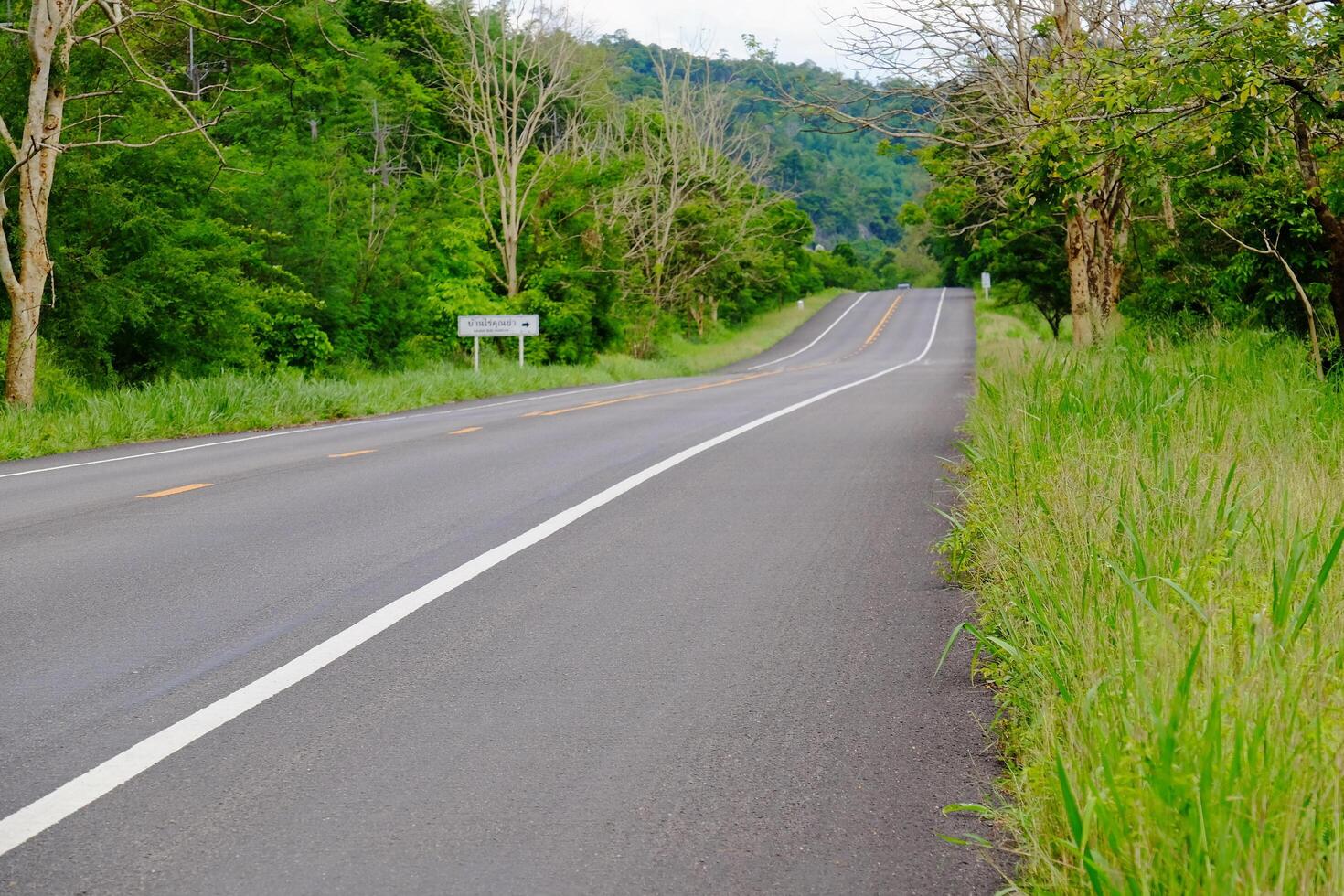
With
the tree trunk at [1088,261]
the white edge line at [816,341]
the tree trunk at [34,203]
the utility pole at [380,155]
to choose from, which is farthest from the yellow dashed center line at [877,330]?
the tree trunk at [34,203]

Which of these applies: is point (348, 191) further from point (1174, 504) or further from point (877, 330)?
point (877, 330)

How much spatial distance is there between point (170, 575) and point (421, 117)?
46.4 metres

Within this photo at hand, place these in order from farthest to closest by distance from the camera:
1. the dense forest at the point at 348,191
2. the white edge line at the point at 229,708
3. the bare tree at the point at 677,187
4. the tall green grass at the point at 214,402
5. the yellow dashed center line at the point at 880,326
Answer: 1. the yellow dashed center line at the point at 880,326
2. the bare tree at the point at 677,187
3. the dense forest at the point at 348,191
4. the tall green grass at the point at 214,402
5. the white edge line at the point at 229,708

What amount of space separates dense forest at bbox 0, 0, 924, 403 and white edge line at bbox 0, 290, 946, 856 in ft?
27.7

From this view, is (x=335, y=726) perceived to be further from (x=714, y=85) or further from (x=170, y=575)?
(x=714, y=85)

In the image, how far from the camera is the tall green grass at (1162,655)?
2.83m

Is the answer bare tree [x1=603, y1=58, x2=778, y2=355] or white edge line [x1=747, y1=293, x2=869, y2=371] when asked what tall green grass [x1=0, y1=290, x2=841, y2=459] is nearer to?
bare tree [x1=603, y1=58, x2=778, y2=355]

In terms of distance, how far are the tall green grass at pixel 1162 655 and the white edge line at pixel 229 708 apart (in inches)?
103

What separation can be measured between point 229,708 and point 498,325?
29657 millimetres

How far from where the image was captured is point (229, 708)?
4.66m

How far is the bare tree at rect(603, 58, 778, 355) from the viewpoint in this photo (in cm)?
5253

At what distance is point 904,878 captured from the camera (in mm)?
3289

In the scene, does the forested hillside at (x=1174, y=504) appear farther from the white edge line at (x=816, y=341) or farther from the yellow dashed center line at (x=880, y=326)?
the yellow dashed center line at (x=880, y=326)

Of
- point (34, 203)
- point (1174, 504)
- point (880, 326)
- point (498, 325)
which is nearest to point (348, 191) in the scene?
point (498, 325)
